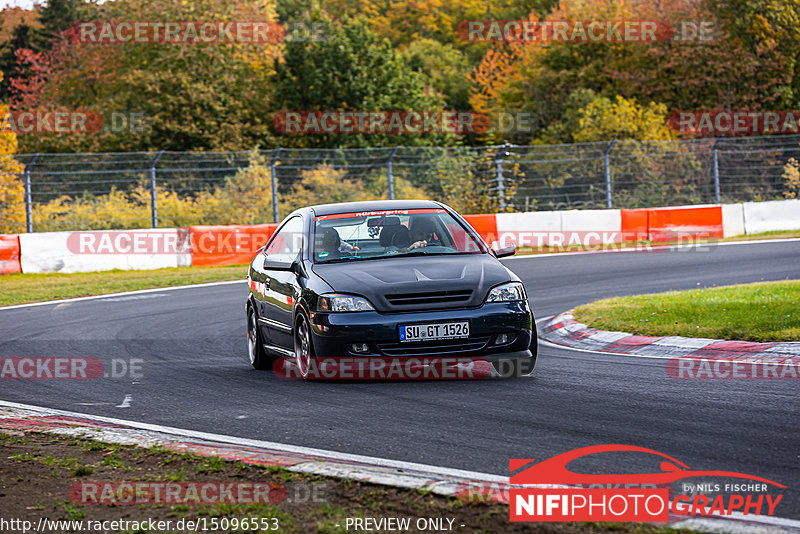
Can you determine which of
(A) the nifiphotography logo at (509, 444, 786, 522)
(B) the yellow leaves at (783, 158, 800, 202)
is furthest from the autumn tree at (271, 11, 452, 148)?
(A) the nifiphotography logo at (509, 444, 786, 522)

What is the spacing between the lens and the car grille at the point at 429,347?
8219 mm

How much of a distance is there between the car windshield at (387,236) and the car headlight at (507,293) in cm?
88

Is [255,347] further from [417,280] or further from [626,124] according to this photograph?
[626,124]

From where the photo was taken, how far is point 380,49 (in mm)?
50781

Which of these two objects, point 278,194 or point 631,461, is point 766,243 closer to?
point 278,194

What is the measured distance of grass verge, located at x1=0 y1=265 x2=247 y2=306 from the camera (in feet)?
63.7

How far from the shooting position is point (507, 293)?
27.9 ft

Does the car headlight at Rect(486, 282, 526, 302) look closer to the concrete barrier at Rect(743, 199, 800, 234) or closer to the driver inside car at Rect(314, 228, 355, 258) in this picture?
the driver inside car at Rect(314, 228, 355, 258)

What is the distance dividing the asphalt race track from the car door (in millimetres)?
421

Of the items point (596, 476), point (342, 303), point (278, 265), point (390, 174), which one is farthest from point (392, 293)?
point (390, 174)

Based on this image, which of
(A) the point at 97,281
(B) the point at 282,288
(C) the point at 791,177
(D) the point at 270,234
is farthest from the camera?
(C) the point at 791,177

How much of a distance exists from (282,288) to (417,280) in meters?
1.63

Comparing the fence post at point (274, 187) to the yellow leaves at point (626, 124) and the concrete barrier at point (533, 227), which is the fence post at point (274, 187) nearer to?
the concrete barrier at point (533, 227)

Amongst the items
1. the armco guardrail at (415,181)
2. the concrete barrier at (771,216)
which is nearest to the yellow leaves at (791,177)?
the armco guardrail at (415,181)
